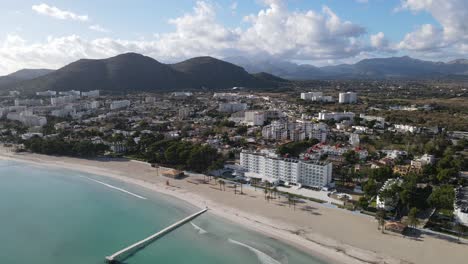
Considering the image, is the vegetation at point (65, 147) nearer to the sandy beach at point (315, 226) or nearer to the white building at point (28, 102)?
the sandy beach at point (315, 226)

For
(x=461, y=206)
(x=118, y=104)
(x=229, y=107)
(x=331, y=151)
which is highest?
(x=118, y=104)

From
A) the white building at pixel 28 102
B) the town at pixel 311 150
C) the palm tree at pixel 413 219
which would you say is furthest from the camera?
the white building at pixel 28 102

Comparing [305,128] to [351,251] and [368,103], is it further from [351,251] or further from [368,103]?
[368,103]

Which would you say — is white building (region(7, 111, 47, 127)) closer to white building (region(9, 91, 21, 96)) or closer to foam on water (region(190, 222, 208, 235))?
white building (region(9, 91, 21, 96))

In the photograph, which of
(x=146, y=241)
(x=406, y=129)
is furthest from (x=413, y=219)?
(x=406, y=129)

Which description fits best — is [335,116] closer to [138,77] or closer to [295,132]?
[295,132]

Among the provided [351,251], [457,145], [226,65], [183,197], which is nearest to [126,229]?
[183,197]

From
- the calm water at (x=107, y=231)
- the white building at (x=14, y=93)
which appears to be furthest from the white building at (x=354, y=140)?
the white building at (x=14, y=93)

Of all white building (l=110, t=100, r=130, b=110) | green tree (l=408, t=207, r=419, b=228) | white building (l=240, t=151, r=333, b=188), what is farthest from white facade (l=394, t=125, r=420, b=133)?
white building (l=110, t=100, r=130, b=110)
